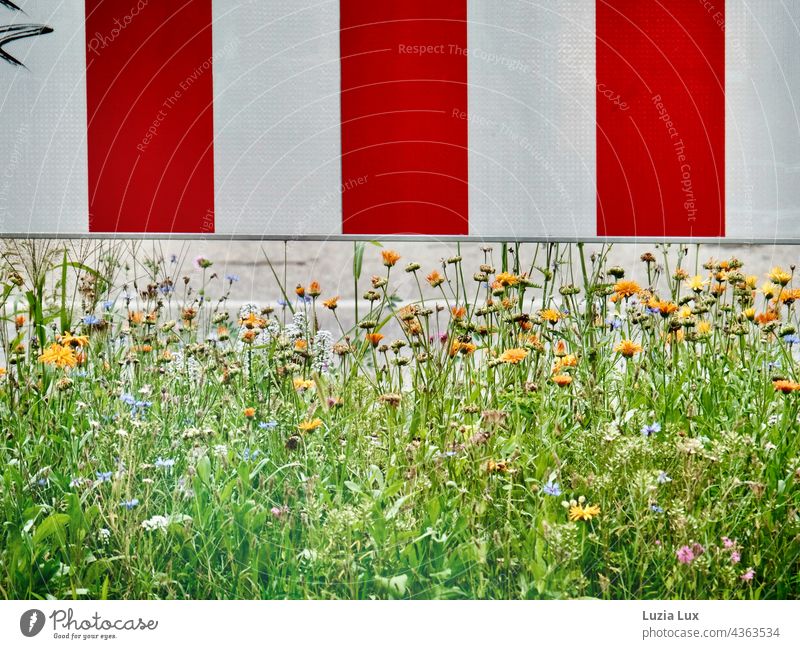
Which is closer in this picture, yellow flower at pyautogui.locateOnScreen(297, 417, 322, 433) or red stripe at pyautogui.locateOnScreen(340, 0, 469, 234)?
yellow flower at pyautogui.locateOnScreen(297, 417, 322, 433)

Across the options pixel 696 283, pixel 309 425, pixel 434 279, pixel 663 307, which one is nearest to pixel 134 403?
pixel 309 425

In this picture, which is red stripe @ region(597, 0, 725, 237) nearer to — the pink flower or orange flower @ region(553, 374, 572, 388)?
orange flower @ region(553, 374, 572, 388)

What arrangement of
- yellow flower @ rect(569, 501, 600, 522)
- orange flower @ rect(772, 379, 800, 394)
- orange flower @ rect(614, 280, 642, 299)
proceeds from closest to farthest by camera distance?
yellow flower @ rect(569, 501, 600, 522) → orange flower @ rect(772, 379, 800, 394) → orange flower @ rect(614, 280, 642, 299)

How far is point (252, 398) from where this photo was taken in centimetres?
195

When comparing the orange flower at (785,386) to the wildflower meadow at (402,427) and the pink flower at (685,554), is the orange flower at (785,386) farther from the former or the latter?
the pink flower at (685,554)

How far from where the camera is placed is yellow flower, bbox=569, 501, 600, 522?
167 cm

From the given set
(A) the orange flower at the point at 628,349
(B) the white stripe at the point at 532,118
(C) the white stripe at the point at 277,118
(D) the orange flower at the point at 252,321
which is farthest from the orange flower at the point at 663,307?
(D) the orange flower at the point at 252,321

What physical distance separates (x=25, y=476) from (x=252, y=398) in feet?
1.59

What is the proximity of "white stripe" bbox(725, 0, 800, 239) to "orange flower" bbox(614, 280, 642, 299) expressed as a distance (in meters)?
0.31

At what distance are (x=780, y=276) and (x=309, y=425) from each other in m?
1.08

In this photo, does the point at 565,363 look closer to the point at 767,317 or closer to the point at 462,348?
the point at 462,348

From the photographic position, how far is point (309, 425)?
70.6 inches

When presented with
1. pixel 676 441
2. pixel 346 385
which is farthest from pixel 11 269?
pixel 676 441

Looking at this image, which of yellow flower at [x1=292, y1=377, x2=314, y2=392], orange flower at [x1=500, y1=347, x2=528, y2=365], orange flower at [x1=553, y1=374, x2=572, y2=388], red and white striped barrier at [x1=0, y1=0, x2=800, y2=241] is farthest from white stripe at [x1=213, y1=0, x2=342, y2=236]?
orange flower at [x1=553, y1=374, x2=572, y2=388]
